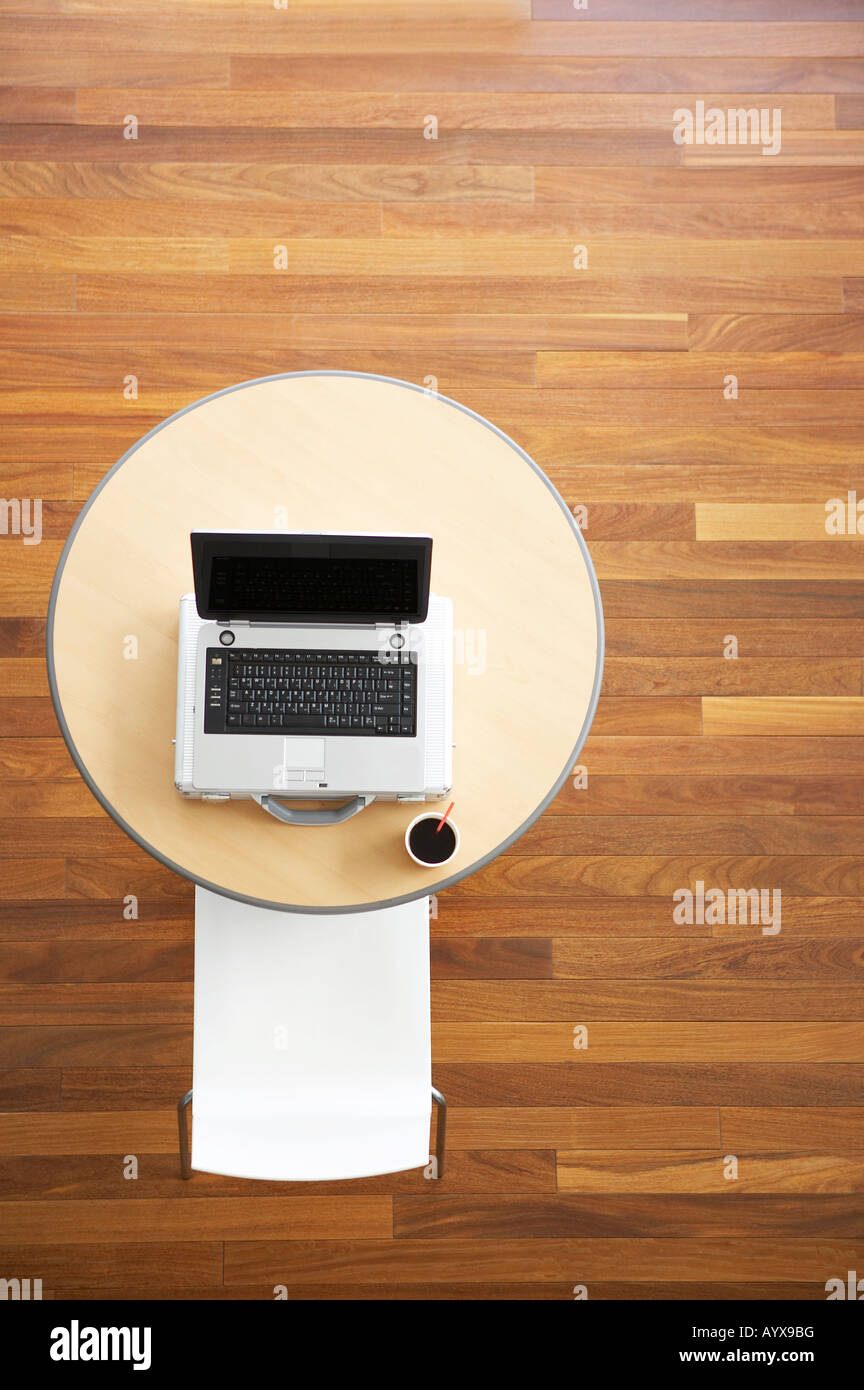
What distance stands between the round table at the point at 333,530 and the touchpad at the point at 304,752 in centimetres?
12

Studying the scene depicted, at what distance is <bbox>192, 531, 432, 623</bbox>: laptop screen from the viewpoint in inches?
60.6

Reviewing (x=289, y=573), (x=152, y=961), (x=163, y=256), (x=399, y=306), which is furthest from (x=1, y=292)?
(x=152, y=961)

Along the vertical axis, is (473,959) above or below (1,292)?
below

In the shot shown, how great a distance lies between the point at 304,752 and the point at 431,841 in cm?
25

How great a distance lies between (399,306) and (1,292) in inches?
40.2

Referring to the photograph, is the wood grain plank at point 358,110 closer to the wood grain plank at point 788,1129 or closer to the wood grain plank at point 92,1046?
the wood grain plank at point 92,1046

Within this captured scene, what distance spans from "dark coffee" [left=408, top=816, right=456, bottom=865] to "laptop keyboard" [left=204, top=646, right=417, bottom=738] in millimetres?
152

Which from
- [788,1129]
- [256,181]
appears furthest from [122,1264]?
[256,181]

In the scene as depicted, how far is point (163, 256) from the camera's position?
102 inches

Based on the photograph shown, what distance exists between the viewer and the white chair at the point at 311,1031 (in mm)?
1771

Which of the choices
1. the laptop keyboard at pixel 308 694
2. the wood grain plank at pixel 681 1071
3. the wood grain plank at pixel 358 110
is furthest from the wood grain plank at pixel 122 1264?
the wood grain plank at pixel 358 110

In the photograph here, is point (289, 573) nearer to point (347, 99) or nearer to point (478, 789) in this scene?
point (478, 789)

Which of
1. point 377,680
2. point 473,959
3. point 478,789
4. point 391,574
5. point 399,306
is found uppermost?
point 399,306

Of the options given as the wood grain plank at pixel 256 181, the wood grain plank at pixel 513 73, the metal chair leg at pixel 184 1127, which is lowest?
the metal chair leg at pixel 184 1127
